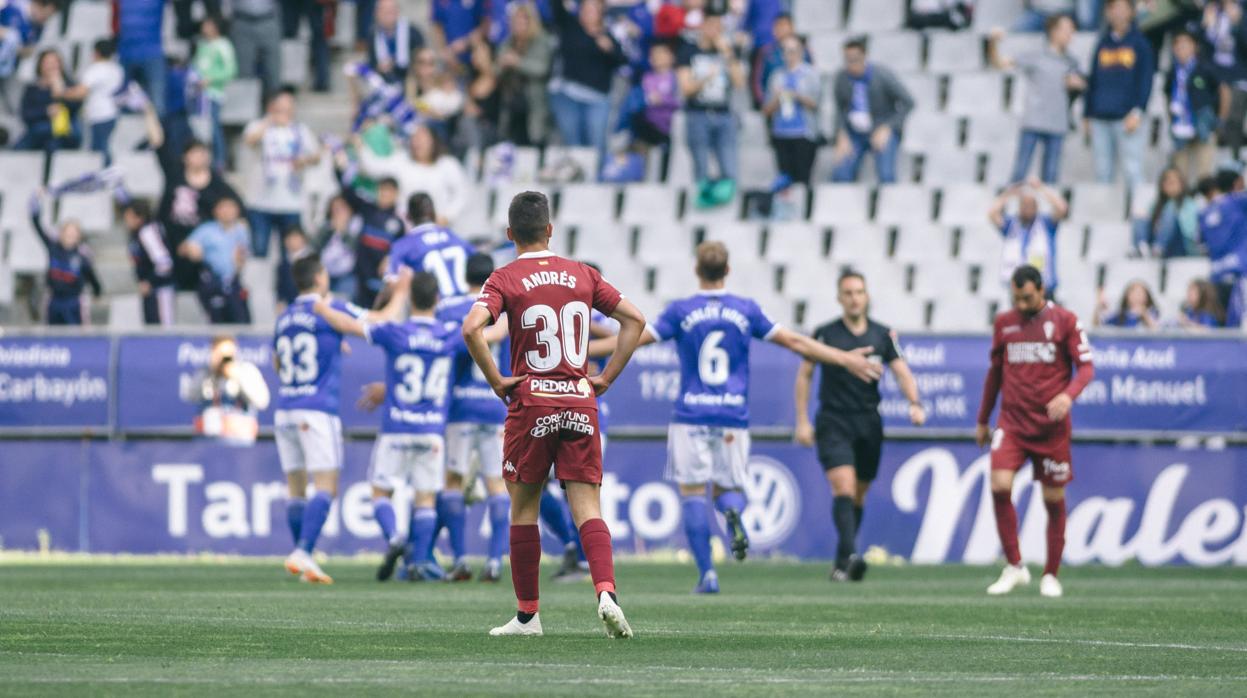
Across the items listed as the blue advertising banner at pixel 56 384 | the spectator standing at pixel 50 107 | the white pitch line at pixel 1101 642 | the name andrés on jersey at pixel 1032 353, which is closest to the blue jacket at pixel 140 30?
the spectator standing at pixel 50 107

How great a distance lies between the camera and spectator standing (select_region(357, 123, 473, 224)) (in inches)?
902

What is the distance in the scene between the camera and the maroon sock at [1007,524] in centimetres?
1514

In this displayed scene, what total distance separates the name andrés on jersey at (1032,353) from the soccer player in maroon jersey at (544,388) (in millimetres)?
5571

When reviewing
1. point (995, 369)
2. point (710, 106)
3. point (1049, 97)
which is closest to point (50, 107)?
point (710, 106)

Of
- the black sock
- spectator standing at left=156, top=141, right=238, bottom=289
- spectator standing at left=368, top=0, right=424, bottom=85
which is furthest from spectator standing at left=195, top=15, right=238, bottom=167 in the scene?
the black sock

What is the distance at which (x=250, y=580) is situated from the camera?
16.2m

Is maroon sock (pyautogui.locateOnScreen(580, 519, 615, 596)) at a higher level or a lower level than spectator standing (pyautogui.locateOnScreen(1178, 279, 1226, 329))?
lower

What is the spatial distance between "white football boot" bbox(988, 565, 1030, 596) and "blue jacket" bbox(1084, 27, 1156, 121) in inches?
353

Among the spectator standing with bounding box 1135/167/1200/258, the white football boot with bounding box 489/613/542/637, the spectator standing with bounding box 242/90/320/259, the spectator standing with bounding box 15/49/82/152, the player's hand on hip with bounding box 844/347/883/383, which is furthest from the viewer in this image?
the spectator standing with bounding box 15/49/82/152

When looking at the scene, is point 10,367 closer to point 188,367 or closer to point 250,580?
point 188,367

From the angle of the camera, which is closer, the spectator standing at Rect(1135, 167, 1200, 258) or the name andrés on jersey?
the name andrés on jersey

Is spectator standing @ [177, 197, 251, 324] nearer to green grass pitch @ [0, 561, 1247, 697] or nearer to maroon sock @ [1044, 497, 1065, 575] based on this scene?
green grass pitch @ [0, 561, 1247, 697]

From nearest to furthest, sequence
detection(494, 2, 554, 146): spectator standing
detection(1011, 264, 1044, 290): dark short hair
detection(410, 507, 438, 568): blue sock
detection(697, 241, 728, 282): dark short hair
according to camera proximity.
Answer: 1. detection(697, 241, 728, 282): dark short hair
2. detection(1011, 264, 1044, 290): dark short hair
3. detection(410, 507, 438, 568): blue sock
4. detection(494, 2, 554, 146): spectator standing

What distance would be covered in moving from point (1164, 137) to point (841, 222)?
3632 millimetres
